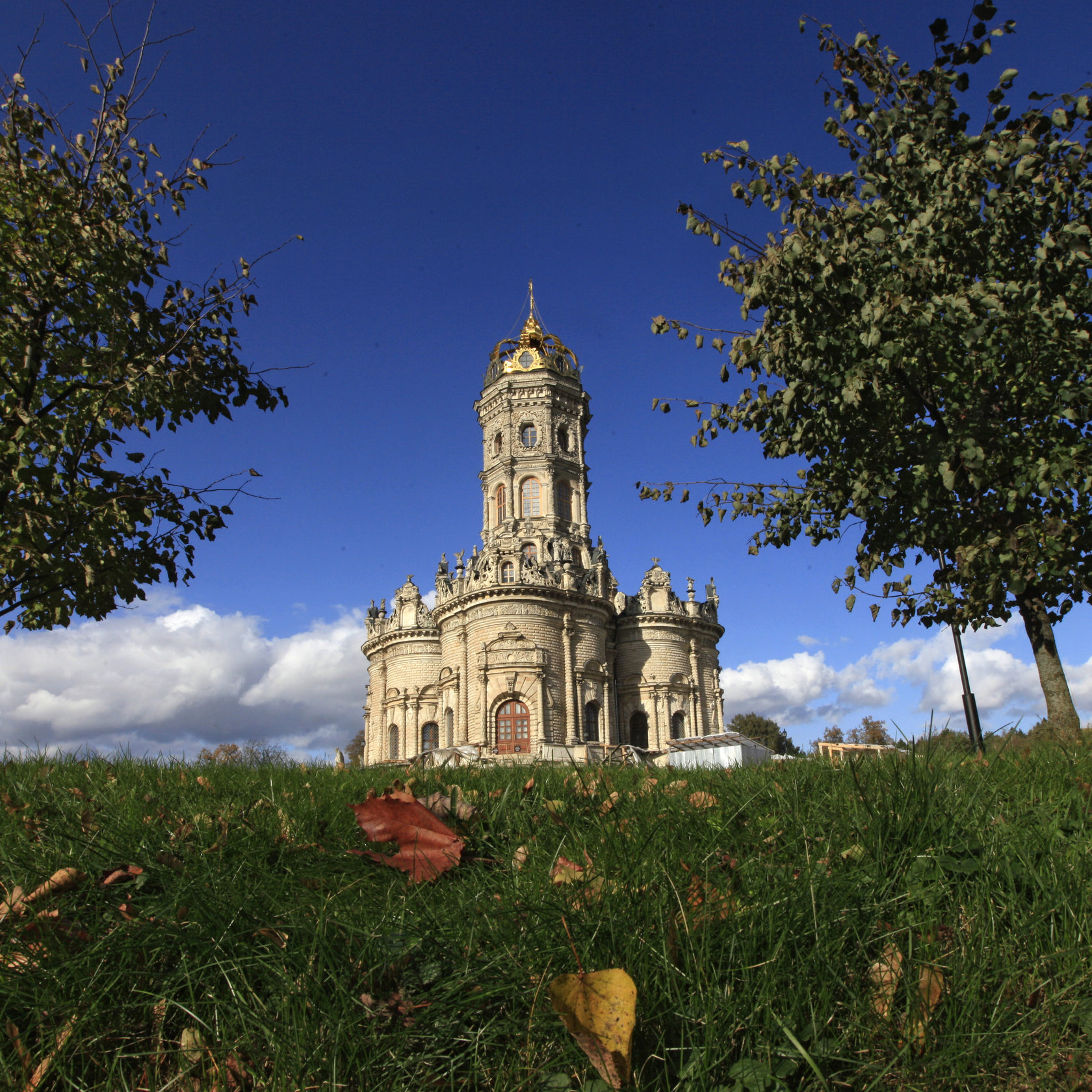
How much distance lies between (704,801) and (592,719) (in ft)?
113

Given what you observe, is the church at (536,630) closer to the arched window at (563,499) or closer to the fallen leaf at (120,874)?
the arched window at (563,499)

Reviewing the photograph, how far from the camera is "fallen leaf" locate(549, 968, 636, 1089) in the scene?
2.01 metres

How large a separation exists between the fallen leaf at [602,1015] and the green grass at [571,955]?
0.10 metres

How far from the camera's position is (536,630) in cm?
3619

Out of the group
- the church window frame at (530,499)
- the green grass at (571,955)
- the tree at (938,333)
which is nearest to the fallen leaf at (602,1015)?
the green grass at (571,955)

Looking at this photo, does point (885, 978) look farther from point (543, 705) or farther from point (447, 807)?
point (543, 705)

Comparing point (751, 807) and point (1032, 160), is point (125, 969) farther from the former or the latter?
point (1032, 160)

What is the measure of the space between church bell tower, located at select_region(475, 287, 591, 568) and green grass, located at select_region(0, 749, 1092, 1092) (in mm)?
38188

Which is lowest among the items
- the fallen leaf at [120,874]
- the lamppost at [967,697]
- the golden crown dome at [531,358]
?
the fallen leaf at [120,874]

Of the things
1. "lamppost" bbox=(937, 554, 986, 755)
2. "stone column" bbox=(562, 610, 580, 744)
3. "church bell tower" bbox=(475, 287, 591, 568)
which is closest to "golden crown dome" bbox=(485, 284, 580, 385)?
"church bell tower" bbox=(475, 287, 591, 568)

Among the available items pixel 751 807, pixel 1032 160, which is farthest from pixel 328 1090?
pixel 1032 160

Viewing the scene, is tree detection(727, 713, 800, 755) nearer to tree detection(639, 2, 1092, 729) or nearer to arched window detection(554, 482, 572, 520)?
arched window detection(554, 482, 572, 520)

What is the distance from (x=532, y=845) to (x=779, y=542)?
894cm

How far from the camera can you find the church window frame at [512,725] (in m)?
35.4
